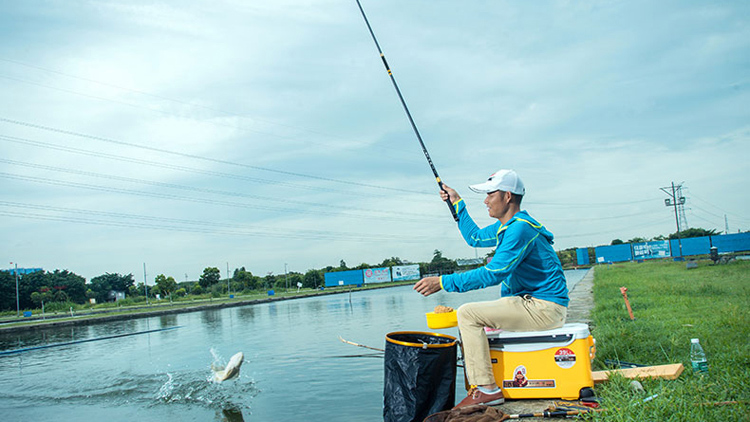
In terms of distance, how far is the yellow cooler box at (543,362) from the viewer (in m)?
3.34

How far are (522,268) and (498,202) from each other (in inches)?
20.1

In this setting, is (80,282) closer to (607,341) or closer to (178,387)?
(178,387)

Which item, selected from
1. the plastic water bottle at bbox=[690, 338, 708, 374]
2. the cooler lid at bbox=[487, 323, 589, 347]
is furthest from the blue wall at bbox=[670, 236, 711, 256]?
the cooler lid at bbox=[487, 323, 589, 347]

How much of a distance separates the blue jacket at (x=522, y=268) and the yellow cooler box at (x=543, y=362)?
281mm

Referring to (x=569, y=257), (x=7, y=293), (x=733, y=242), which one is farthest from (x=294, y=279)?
(x=733, y=242)

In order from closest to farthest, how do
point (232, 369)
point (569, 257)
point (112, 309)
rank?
point (232, 369) → point (112, 309) → point (569, 257)

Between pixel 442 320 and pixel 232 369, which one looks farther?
pixel 232 369

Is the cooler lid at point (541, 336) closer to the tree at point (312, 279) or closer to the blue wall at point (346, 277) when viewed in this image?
the blue wall at point (346, 277)

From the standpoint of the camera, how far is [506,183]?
369 centimetres

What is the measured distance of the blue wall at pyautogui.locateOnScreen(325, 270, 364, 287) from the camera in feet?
245

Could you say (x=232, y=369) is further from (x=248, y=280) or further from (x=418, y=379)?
(x=248, y=280)

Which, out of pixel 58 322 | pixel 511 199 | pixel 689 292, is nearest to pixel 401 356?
pixel 511 199

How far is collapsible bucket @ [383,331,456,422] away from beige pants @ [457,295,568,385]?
0.55 ft

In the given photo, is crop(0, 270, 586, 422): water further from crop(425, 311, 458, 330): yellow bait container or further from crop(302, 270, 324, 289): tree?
crop(302, 270, 324, 289): tree
